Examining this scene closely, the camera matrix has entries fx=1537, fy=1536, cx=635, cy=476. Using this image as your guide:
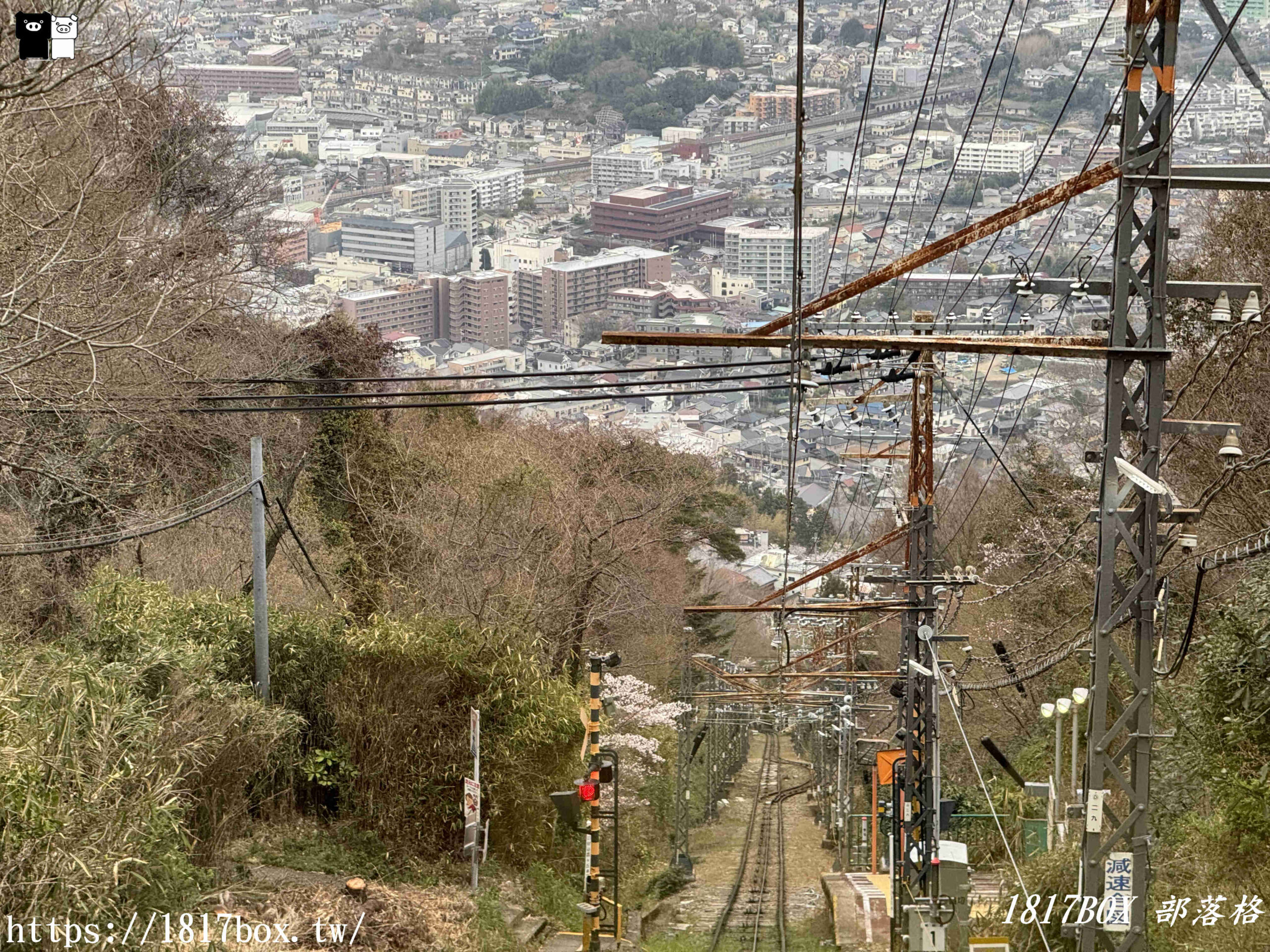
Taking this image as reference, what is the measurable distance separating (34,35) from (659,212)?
78.6m

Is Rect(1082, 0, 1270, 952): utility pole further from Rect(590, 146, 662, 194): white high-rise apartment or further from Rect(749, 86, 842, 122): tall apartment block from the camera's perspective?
Rect(590, 146, 662, 194): white high-rise apartment

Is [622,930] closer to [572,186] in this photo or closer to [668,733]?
[668,733]

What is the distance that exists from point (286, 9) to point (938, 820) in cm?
12966

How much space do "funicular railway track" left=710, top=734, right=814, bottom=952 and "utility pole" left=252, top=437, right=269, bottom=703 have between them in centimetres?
767

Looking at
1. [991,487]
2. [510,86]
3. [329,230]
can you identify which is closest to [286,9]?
[510,86]

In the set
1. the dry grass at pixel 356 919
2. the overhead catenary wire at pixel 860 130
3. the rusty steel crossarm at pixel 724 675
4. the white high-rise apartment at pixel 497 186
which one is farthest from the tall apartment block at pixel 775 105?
the dry grass at pixel 356 919

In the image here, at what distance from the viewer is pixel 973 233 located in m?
10.5

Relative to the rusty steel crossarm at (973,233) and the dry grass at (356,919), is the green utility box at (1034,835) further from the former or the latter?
the rusty steel crossarm at (973,233)

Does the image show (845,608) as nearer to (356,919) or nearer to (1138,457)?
(356,919)

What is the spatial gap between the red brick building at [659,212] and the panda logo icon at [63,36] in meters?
76.4

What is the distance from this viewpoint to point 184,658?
15750 millimetres

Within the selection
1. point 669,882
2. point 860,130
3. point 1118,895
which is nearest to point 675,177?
point 669,882

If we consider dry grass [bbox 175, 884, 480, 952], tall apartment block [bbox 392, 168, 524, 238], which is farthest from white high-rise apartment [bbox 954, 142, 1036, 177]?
tall apartment block [bbox 392, 168, 524, 238]

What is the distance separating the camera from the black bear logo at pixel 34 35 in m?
9.77
